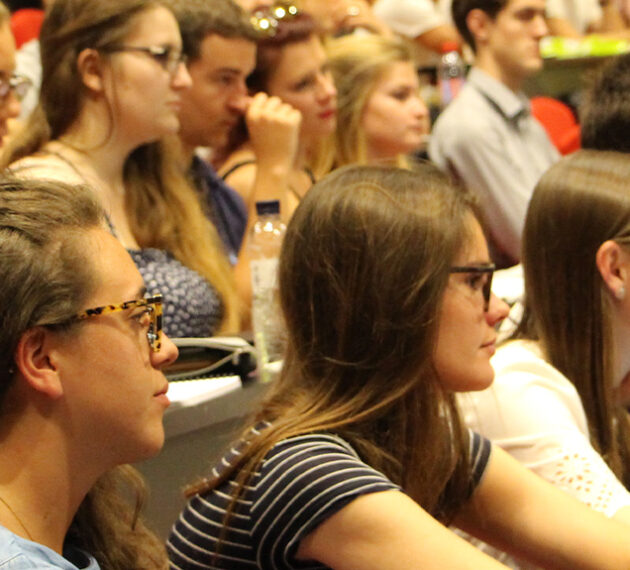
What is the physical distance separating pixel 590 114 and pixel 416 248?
52.6 inches

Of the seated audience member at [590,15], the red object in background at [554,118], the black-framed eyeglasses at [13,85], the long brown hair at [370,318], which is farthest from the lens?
the seated audience member at [590,15]

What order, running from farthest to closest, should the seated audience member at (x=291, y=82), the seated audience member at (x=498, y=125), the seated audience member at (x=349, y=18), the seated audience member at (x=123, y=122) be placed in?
the seated audience member at (x=349, y=18) < the seated audience member at (x=498, y=125) < the seated audience member at (x=291, y=82) < the seated audience member at (x=123, y=122)

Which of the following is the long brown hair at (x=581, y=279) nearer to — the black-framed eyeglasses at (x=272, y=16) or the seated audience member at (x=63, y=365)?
the seated audience member at (x=63, y=365)

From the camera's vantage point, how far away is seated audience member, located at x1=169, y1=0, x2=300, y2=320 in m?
2.76

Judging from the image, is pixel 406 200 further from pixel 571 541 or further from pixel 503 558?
pixel 503 558

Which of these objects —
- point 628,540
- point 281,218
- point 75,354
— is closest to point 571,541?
point 628,540

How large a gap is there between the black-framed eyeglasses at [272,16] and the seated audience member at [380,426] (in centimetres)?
164

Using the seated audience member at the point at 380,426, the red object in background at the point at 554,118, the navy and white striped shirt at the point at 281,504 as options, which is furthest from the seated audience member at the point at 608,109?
the red object in background at the point at 554,118

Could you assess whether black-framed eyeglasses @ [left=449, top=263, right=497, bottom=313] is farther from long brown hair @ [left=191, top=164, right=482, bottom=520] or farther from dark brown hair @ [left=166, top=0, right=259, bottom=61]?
dark brown hair @ [left=166, top=0, right=259, bottom=61]

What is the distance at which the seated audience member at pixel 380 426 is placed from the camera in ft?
3.98

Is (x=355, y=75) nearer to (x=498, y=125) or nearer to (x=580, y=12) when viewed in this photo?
(x=498, y=125)

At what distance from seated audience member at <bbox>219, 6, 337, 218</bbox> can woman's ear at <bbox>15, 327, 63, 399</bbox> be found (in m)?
1.87

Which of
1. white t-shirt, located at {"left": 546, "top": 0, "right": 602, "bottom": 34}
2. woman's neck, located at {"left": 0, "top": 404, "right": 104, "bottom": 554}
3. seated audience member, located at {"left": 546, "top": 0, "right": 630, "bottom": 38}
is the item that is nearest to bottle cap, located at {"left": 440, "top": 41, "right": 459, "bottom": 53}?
seated audience member, located at {"left": 546, "top": 0, "right": 630, "bottom": 38}

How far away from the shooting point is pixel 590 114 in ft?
8.35
